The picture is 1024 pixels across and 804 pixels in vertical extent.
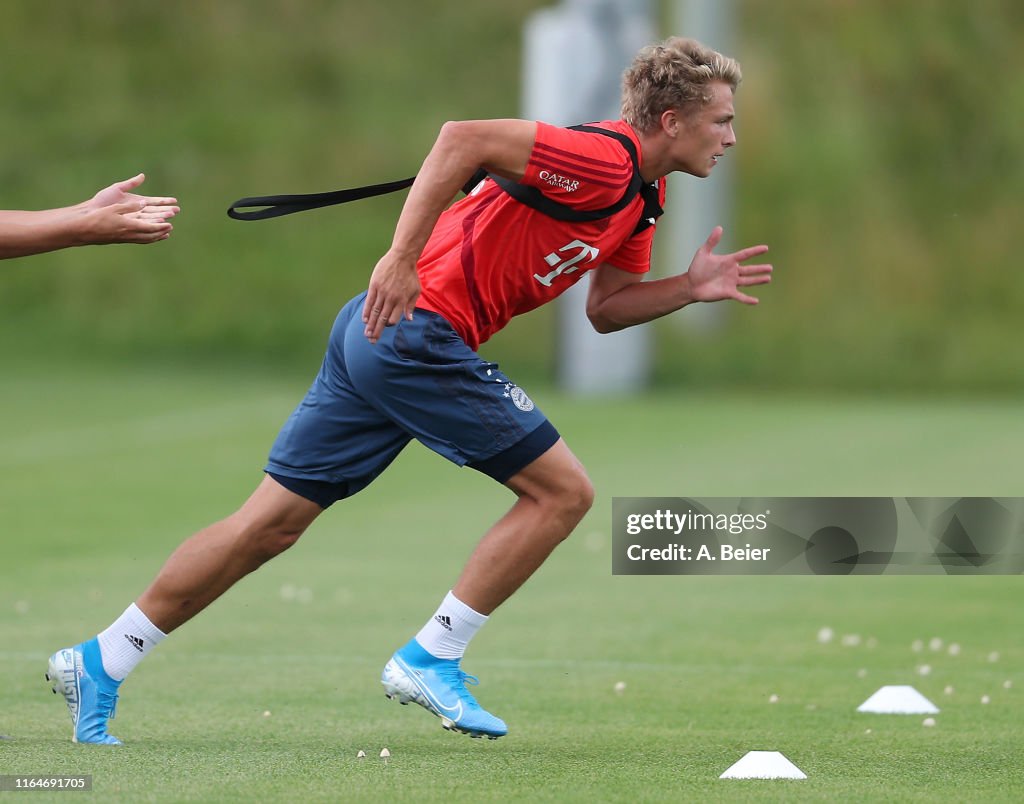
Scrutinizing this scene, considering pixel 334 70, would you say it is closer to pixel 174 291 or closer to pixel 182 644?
pixel 174 291

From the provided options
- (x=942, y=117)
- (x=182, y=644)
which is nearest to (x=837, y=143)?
(x=942, y=117)

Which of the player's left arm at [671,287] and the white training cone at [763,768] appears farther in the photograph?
the player's left arm at [671,287]

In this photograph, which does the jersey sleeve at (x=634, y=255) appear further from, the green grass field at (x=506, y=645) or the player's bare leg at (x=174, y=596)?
the green grass field at (x=506, y=645)

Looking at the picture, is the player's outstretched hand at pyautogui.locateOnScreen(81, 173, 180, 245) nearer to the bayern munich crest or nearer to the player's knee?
the bayern munich crest

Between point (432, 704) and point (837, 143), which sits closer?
point (432, 704)

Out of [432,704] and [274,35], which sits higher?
[274,35]

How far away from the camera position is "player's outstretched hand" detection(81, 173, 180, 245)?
5.43 meters

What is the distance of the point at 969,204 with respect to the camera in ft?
96.8

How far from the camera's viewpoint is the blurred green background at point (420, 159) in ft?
87.9

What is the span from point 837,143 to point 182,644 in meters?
23.0

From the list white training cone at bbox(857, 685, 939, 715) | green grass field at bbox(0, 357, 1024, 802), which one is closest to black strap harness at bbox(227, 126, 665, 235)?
green grass field at bbox(0, 357, 1024, 802)

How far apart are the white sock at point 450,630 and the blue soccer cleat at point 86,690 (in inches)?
40.4

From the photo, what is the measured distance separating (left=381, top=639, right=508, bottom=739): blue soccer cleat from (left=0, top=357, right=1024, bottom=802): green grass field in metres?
0.12

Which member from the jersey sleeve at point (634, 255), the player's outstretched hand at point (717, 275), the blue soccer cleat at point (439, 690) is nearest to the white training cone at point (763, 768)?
the blue soccer cleat at point (439, 690)
